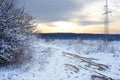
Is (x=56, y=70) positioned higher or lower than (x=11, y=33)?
lower

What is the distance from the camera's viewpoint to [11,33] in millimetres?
22391

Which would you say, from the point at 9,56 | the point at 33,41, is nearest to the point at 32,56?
the point at 33,41

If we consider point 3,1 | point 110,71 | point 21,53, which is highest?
point 3,1

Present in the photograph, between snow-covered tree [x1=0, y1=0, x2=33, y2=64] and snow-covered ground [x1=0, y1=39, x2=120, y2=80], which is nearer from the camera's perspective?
snow-covered ground [x1=0, y1=39, x2=120, y2=80]

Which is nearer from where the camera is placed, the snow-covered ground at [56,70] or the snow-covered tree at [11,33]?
the snow-covered ground at [56,70]

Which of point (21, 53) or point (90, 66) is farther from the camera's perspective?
point (90, 66)

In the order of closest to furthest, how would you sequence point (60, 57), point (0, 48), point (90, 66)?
point (0, 48)
point (90, 66)
point (60, 57)

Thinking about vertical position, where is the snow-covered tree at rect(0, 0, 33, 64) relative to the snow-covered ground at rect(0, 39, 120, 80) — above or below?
above

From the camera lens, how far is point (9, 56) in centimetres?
2238

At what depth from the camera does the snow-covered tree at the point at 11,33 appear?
22.1m

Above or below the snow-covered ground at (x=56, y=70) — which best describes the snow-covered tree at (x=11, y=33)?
above

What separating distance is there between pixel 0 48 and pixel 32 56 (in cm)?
431

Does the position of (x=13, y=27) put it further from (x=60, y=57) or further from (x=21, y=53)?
(x=60, y=57)

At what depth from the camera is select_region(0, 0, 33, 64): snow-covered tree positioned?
22.1 meters
